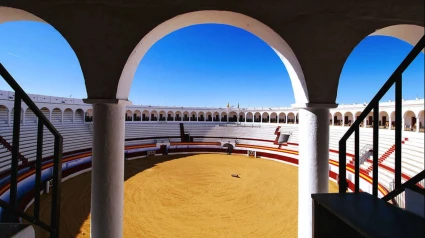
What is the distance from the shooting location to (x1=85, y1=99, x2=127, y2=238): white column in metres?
2.15

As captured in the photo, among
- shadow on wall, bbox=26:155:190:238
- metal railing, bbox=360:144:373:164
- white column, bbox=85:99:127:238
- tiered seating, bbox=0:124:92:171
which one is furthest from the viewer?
metal railing, bbox=360:144:373:164

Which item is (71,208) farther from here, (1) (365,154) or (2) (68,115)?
(2) (68,115)

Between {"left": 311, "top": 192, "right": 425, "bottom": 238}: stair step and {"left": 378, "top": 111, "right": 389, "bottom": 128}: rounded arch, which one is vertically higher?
{"left": 378, "top": 111, "right": 389, "bottom": 128}: rounded arch

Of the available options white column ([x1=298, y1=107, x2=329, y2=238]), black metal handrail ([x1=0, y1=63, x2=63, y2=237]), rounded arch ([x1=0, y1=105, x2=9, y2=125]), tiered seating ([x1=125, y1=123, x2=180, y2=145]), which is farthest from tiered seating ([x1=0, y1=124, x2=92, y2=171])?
white column ([x1=298, y1=107, x2=329, y2=238])

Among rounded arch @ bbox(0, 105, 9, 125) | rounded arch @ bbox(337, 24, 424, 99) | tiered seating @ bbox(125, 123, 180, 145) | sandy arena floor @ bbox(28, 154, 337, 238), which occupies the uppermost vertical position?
rounded arch @ bbox(337, 24, 424, 99)

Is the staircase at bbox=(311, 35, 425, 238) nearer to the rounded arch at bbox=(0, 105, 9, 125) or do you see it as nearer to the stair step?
the stair step

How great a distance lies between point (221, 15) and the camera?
92.7 inches

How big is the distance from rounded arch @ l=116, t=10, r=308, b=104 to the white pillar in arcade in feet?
0.85

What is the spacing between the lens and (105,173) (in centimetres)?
217

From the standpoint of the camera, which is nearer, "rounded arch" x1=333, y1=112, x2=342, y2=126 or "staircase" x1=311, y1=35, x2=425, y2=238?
"staircase" x1=311, y1=35, x2=425, y2=238

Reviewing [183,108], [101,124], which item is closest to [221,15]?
[101,124]

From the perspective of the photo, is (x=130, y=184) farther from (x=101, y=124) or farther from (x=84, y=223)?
(x=101, y=124)

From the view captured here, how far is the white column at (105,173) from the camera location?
2.15 m

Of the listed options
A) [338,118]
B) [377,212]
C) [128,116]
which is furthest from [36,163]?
[338,118]
